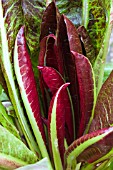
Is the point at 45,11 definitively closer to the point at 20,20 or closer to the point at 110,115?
the point at 20,20

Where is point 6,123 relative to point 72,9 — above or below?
below

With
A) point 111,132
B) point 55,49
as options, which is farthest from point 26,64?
point 111,132

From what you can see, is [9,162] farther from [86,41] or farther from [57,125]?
[86,41]

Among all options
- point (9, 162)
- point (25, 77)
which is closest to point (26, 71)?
point (25, 77)

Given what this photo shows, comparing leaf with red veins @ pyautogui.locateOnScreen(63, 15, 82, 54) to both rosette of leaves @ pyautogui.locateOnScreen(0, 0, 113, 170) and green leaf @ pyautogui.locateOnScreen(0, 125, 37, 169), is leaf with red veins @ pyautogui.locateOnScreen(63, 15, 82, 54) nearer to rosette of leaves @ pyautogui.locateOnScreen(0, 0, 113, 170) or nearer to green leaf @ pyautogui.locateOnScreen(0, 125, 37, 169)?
rosette of leaves @ pyautogui.locateOnScreen(0, 0, 113, 170)

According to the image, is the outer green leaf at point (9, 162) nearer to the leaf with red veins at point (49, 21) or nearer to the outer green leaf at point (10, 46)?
the outer green leaf at point (10, 46)

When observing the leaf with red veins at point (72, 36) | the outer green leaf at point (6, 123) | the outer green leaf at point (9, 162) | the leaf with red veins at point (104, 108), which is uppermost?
the leaf with red veins at point (72, 36)

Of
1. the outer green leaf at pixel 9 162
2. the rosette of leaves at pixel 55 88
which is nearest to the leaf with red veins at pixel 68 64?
the rosette of leaves at pixel 55 88
